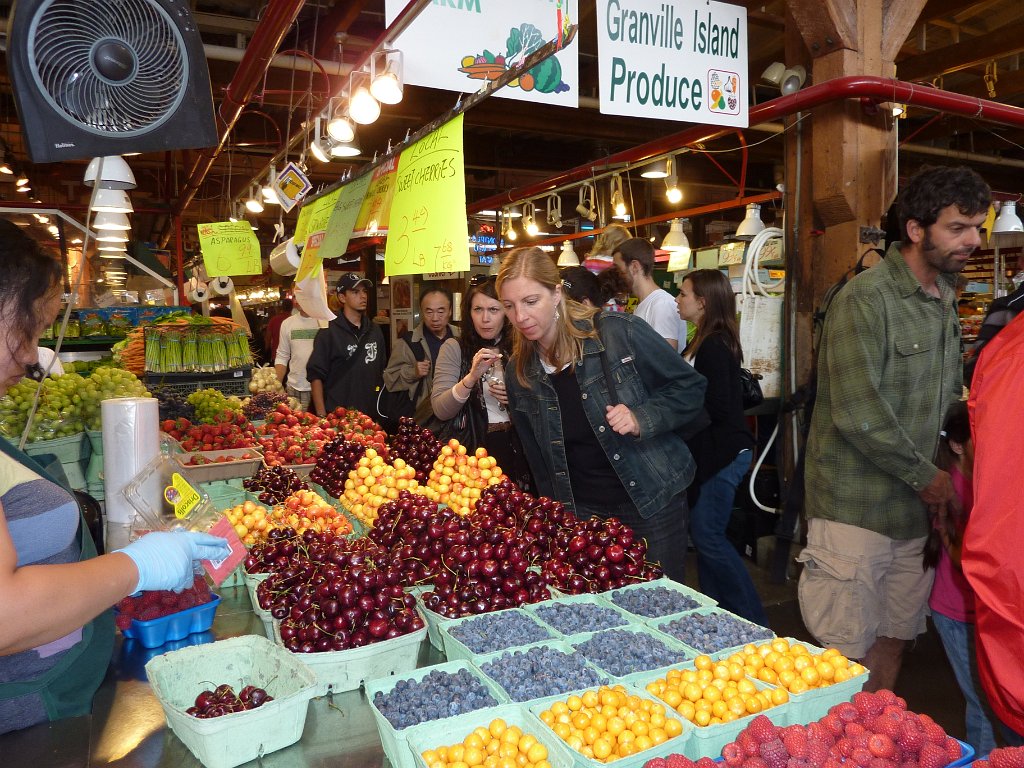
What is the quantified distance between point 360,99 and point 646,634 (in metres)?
2.76

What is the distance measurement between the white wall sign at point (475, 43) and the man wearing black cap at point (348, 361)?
10.1 feet

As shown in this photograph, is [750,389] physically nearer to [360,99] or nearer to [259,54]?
[360,99]

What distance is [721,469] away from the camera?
13.0 ft

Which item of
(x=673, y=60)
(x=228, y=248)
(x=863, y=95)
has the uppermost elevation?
(x=673, y=60)

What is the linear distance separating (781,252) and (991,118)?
69.7 inches

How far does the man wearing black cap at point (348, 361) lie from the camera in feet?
19.8

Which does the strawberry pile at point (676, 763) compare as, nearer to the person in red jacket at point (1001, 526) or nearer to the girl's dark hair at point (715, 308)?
the person in red jacket at point (1001, 526)

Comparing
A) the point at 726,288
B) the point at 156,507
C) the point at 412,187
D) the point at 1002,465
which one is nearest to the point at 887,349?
the point at 1002,465

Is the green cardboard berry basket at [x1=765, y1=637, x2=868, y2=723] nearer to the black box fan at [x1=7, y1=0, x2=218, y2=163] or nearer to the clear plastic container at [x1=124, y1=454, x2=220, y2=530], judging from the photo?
the clear plastic container at [x1=124, y1=454, x2=220, y2=530]

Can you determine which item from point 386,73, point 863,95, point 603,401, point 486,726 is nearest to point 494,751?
point 486,726

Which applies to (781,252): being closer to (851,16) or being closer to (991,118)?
(851,16)

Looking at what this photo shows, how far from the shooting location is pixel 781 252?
16.3ft

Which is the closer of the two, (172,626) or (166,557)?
(166,557)

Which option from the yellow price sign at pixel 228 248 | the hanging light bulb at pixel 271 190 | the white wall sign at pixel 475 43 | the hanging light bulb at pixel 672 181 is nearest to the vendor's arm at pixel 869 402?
the white wall sign at pixel 475 43
